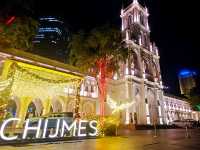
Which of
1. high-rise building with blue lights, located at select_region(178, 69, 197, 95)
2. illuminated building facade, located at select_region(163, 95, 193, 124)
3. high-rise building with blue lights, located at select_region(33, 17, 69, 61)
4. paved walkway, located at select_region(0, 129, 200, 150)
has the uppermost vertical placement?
high-rise building with blue lights, located at select_region(33, 17, 69, 61)

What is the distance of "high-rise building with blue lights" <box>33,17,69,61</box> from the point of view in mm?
113750

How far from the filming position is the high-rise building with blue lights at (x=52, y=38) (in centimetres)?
11375

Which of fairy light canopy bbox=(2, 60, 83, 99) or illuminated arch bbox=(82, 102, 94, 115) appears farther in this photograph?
illuminated arch bbox=(82, 102, 94, 115)

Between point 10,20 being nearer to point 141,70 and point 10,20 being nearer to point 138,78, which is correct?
point 138,78

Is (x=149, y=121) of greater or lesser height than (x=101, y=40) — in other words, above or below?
below

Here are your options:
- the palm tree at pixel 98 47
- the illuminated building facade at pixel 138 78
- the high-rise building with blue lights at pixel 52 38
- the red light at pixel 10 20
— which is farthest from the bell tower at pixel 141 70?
the high-rise building with blue lights at pixel 52 38

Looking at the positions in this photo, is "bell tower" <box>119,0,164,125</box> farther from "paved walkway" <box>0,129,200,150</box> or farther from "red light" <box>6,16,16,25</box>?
"paved walkway" <box>0,129,200,150</box>

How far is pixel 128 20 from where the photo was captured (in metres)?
69.2

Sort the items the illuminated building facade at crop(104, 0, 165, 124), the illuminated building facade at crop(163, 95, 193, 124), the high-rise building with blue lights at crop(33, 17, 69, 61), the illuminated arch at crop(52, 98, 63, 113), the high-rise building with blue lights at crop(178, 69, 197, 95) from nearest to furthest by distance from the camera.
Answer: the illuminated arch at crop(52, 98, 63, 113)
the illuminated building facade at crop(104, 0, 165, 124)
the illuminated building facade at crop(163, 95, 193, 124)
the high-rise building with blue lights at crop(178, 69, 197, 95)
the high-rise building with blue lights at crop(33, 17, 69, 61)

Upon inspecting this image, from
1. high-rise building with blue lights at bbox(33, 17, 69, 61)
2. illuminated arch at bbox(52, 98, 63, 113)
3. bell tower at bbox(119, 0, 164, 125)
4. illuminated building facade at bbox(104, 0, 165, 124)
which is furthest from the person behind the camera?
high-rise building with blue lights at bbox(33, 17, 69, 61)

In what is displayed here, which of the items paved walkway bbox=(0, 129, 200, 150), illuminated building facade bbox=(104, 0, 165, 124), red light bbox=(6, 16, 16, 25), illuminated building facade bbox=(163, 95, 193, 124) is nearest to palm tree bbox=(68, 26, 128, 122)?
red light bbox=(6, 16, 16, 25)

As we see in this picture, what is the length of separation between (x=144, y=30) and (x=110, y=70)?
48.6 meters

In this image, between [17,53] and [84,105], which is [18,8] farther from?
[84,105]

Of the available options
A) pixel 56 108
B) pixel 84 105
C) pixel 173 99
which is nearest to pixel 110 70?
pixel 56 108
